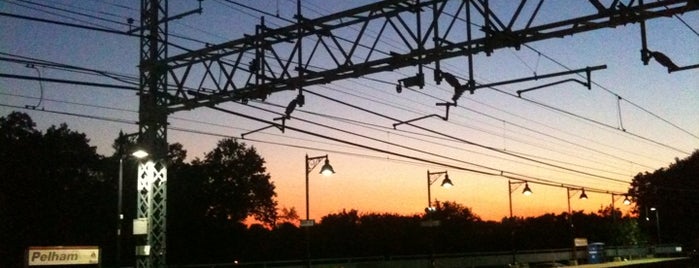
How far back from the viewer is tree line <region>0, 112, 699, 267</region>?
51094 millimetres

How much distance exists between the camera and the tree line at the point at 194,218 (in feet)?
168

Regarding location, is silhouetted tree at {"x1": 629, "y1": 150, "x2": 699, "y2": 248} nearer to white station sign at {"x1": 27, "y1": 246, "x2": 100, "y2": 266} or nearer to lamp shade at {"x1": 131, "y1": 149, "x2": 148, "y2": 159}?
white station sign at {"x1": 27, "y1": 246, "x2": 100, "y2": 266}

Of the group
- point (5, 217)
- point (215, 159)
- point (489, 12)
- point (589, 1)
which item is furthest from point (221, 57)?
point (215, 159)

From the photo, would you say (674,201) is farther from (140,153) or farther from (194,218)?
(140,153)

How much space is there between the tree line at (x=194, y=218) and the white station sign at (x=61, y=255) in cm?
1490

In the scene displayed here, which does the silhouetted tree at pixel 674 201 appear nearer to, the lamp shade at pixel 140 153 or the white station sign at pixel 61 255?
the white station sign at pixel 61 255

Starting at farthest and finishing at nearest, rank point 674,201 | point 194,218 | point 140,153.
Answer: point 674,201, point 194,218, point 140,153

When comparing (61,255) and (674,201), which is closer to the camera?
(61,255)

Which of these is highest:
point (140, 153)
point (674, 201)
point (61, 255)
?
point (674, 201)

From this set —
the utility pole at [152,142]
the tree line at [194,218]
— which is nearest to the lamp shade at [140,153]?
the utility pole at [152,142]

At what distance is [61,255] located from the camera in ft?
68.6

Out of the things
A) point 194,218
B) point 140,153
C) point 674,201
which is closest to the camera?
point 140,153

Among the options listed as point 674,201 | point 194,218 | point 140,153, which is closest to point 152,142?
point 140,153

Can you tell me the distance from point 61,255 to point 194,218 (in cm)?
4243
